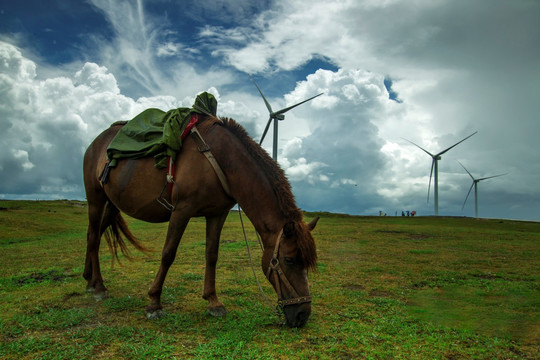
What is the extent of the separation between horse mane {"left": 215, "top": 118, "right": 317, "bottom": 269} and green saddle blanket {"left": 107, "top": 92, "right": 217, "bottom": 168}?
0.66m

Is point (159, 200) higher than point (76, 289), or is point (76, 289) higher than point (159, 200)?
point (159, 200)

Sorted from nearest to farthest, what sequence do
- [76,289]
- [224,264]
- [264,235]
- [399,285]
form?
[264,235], [76,289], [399,285], [224,264]

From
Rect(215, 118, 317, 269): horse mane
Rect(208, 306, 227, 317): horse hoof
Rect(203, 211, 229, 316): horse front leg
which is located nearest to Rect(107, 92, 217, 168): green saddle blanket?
Rect(215, 118, 317, 269): horse mane

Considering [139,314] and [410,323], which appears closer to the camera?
[410,323]

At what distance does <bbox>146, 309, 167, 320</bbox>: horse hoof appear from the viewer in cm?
471

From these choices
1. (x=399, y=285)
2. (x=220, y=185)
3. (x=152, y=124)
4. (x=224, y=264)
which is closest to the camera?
(x=220, y=185)

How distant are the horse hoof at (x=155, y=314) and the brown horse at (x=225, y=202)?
14 mm

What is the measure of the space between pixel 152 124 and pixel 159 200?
4.70 feet

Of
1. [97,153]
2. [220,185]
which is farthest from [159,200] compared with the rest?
[97,153]

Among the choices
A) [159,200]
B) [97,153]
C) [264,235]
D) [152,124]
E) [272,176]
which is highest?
[152,124]

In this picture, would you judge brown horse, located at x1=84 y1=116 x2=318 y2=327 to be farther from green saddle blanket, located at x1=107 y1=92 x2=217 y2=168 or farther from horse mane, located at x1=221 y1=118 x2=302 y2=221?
green saddle blanket, located at x1=107 y1=92 x2=217 y2=168

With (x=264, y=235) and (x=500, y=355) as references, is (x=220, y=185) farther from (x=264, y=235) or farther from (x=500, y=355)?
(x=500, y=355)

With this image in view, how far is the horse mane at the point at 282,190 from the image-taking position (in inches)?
161

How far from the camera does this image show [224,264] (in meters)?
9.11
